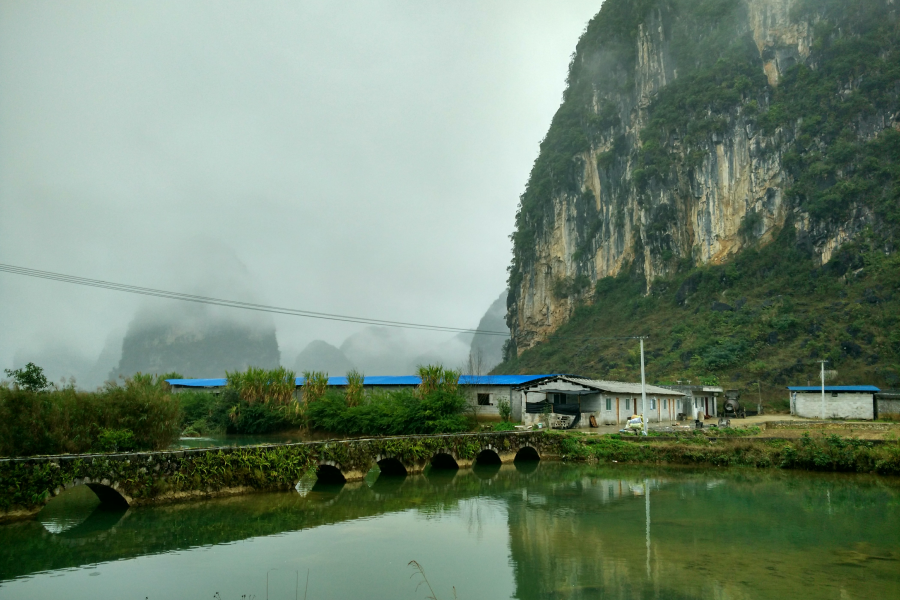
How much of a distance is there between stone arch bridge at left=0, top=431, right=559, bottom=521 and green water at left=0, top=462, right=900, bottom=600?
23.0 inches

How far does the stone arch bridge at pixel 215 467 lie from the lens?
16.0 m

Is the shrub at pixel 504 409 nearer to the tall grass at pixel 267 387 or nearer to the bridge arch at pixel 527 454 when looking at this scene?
the bridge arch at pixel 527 454

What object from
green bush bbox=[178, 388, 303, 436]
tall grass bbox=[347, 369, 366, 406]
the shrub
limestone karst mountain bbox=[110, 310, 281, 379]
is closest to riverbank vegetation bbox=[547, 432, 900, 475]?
the shrub

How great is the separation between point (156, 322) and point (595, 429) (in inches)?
7190

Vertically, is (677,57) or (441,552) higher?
(677,57)

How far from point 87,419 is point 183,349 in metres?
179

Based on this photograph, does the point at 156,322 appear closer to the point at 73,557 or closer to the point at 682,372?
the point at 682,372

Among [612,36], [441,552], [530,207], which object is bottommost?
[441,552]

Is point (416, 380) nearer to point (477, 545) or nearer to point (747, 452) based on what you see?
point (747, 452)

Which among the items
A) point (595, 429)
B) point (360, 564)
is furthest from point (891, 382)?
point (360, 564)

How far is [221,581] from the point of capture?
12.2 m

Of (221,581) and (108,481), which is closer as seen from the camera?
(221,581)

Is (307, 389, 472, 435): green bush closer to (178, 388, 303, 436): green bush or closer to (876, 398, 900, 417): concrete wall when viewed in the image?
(178, 388, 303, 436): green bush

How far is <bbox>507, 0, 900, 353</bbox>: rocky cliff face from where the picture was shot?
7088 centimetres
